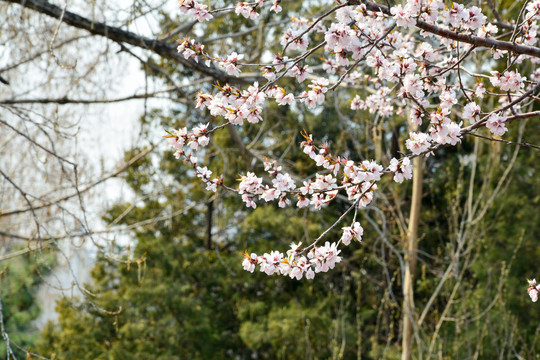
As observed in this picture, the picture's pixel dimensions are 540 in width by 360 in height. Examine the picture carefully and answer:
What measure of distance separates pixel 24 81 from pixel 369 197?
2.97 m

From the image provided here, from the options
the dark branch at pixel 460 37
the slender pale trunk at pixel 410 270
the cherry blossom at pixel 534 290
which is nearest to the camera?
the dark branch at pixel 460 37

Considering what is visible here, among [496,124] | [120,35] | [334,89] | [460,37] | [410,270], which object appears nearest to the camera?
[460,37]

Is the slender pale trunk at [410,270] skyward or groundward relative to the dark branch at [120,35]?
groundward

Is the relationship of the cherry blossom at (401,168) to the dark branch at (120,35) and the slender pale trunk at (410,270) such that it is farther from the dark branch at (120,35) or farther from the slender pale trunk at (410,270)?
the slender pale trunk at (410,270)

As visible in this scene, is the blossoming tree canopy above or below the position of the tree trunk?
below

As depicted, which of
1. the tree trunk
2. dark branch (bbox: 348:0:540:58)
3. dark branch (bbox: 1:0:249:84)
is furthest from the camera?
the tree trunk

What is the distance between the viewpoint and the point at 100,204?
5574 mm

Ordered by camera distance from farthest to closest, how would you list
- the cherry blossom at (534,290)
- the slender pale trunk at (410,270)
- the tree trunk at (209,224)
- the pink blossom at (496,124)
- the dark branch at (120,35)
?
the tree trunk at (209,224) → the slender pale trunk at (410,270) → the dark branch at (120,35) → the cherry blossom at (534,290) → the pink blossom at (496,124)

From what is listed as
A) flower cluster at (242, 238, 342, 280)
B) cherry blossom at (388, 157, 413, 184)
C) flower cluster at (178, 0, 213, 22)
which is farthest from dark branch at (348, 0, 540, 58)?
flower cluster at (242, 238, 342, 280)

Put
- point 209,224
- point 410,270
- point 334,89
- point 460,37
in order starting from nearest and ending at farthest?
point 460,37
point 334,89
point 410,270
point 209,224

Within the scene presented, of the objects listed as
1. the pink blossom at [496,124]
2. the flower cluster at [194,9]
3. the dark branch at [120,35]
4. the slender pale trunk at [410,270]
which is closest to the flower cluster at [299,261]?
the pink blossom at [496,124]

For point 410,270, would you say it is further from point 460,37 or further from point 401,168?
point 460,37

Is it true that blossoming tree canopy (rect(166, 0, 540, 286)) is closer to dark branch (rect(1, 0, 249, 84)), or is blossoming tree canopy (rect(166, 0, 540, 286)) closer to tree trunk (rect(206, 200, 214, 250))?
dark branch (rect(1, 0, 249, 84))

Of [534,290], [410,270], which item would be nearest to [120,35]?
[534,290]
